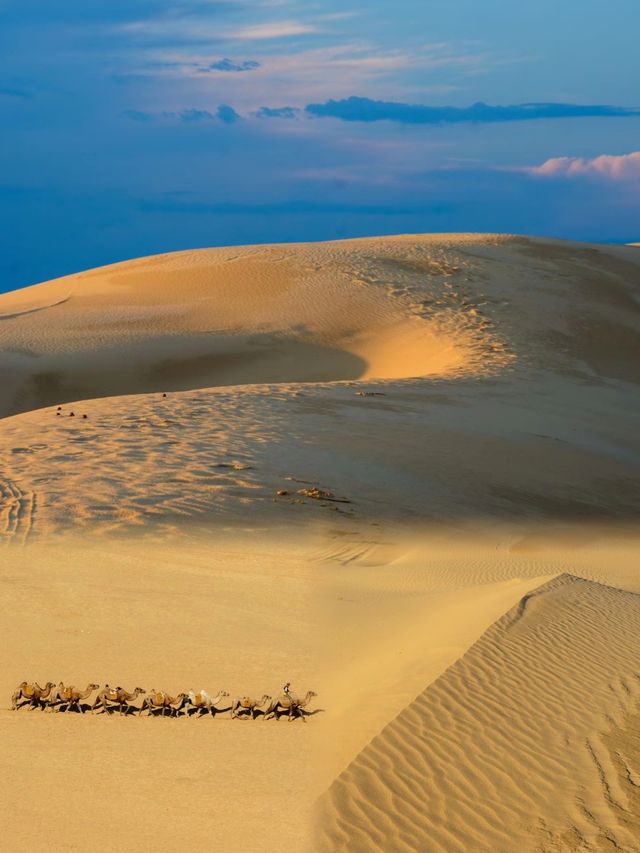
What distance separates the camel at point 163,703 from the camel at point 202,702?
28 millimetres

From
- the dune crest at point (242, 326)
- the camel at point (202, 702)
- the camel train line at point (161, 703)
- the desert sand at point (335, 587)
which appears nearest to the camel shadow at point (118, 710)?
the camel train line at point (161, 703)

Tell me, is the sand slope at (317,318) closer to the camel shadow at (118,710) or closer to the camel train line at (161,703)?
the camel train line at (161,703)

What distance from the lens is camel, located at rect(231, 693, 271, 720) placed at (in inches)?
199

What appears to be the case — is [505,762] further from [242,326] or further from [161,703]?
[242,326]

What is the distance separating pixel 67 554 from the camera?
8.41 metres

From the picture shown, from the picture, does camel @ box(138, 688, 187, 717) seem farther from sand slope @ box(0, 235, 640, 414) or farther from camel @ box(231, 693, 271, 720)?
sand slope @ box(0, 235, 640, 414)

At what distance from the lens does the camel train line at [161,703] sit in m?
5.07

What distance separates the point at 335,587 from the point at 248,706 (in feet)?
8.60

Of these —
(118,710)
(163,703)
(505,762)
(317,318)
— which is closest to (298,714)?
(163,703)

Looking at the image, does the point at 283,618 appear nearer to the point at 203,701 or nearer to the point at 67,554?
the point at 203,701

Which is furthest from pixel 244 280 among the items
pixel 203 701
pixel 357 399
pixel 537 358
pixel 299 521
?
pixel 203 701

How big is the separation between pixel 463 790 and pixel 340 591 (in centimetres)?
346

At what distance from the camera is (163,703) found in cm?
514

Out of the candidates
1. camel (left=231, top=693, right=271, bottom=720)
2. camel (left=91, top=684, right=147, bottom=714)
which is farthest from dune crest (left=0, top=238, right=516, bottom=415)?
camel (left=91, top=684, right=147, bottom=714)
